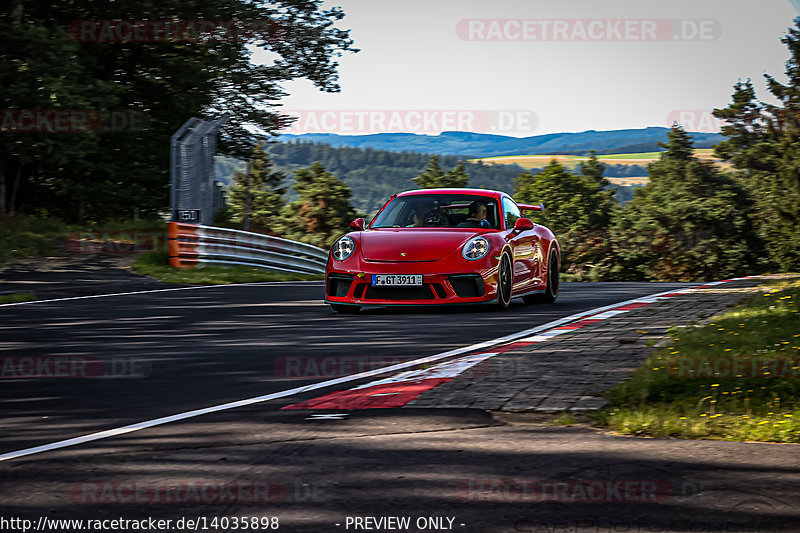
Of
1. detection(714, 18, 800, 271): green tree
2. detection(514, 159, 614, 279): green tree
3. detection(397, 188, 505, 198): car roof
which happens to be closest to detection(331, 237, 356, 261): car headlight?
detection(397, 188, 505, 198): car roof

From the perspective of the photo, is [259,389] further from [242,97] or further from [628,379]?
[242,97]

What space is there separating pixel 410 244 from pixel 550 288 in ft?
8.63

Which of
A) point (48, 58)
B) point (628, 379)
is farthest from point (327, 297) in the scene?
point (48, 58)

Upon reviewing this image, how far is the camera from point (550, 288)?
13.6m

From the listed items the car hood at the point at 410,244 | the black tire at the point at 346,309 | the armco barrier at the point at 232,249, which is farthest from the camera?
the armco barrier at the point at 232,249

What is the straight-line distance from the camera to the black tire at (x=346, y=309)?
11859 millimetres

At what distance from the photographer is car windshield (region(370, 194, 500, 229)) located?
12758 millimetres

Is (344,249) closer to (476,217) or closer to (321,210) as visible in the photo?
(476,217)

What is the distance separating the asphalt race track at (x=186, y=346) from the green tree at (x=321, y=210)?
244ft

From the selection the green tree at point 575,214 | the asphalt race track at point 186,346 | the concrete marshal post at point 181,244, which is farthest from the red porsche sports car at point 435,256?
the green tree at point 575,214

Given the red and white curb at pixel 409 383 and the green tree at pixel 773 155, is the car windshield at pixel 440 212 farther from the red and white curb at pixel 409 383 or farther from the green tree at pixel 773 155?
the green tree at pixel 773 155

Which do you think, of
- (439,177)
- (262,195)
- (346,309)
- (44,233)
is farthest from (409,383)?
(439,177)

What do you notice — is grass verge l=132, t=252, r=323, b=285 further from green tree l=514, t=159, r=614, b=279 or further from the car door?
green tree l=514, t=159, r=614, b=279

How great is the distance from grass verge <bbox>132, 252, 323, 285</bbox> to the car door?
21.6 ft
